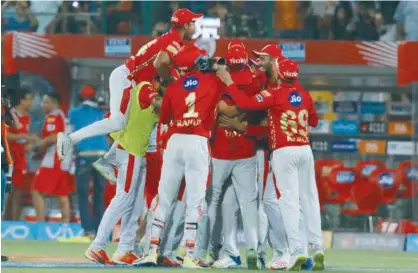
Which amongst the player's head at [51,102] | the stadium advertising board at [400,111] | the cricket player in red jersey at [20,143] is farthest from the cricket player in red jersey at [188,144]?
the stadium advertising board at [400,111]

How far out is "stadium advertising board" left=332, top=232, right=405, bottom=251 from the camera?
2138cm

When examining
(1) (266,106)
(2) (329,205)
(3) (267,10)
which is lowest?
(2) (329,205)

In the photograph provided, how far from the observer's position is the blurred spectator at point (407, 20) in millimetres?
22406

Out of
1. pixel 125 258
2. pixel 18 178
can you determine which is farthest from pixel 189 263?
pixel 18 178

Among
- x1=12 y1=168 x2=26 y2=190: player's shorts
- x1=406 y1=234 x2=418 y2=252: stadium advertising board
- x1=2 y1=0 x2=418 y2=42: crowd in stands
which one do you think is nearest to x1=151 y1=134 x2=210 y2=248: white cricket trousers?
x1=406 y1=234 x2=418 y2=252: stadium advertising board

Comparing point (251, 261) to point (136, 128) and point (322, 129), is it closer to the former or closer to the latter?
point (136, 128)

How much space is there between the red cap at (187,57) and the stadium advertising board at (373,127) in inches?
407

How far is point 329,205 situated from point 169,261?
30.7 feet

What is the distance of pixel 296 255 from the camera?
13266mm

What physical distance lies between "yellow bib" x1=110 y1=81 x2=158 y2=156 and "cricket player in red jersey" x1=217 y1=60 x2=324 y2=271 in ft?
3.12

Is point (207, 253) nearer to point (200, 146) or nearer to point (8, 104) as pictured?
point (200, 146)

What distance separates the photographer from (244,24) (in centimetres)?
2311

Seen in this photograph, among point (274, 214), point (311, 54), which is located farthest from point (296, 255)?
point (311, 54)

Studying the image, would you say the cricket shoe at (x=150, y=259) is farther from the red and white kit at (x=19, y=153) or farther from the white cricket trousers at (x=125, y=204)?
the red and white kit at (x=19, y=153)
